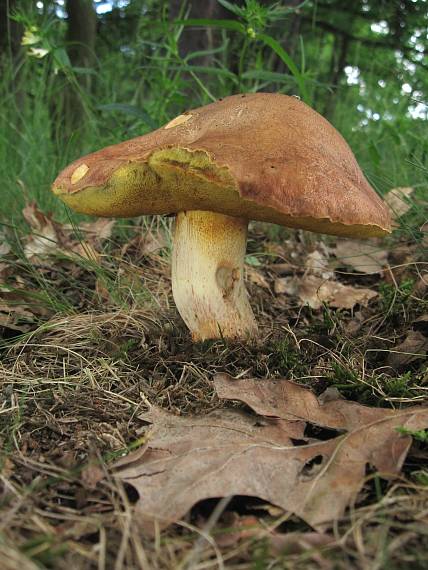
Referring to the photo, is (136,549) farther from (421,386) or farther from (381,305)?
(381,305)

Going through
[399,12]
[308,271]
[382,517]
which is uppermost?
[399,12]

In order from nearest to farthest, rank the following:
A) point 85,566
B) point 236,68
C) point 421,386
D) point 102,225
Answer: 1. point 85,566
2. point 421,386
3. point 102,225
4. point 236,68

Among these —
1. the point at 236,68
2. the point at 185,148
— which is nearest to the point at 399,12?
the point at 236,68

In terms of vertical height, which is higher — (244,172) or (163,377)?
(244,172)

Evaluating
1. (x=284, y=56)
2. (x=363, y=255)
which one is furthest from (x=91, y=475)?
(x=284, y=56)

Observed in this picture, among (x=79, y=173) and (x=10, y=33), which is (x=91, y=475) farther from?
(x=10, y=33)

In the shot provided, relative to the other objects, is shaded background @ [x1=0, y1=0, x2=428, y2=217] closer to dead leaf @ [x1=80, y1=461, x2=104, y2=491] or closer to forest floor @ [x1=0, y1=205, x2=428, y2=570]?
forest floor @ [x1=0, y1=205, x2=428, y2=570]
